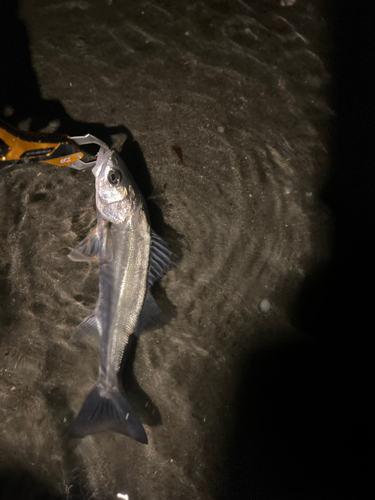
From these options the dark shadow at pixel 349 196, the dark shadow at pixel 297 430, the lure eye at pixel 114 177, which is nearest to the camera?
the lure eye at pixel 114 177

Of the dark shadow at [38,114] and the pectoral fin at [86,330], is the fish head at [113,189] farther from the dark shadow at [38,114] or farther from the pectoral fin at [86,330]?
the pectoral fin at [86,330]

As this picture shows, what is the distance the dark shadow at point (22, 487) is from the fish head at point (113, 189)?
6.93 feet

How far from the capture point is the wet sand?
99.0 inches

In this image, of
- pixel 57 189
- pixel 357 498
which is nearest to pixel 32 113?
pixel 57 189

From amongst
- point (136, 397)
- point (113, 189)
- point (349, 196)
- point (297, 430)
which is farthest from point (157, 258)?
point (297, 430)

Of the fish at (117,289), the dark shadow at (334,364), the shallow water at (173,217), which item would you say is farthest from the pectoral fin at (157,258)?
the dark shadow at (334,364)

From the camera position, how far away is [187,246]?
265 centimetres

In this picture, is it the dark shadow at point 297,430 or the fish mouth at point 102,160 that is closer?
the fish mouth at point 102,160

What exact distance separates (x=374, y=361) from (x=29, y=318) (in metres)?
2.91

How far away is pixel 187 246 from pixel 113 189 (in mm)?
770

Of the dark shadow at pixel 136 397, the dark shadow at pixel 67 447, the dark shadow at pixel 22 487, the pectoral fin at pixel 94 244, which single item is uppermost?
the pectoral fin at pixel 94 244

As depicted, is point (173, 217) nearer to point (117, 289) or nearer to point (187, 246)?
point (187, 246)

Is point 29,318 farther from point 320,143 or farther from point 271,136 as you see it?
point 320,143

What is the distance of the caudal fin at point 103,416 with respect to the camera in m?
2.29
